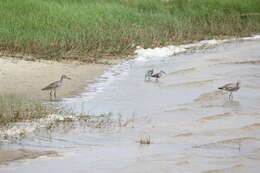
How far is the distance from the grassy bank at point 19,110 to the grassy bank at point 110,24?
5.45 m

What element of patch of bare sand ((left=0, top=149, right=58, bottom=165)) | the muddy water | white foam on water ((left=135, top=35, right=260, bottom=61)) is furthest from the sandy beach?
patch of bare sand ((left=0, top=149, right=58, bottom=165))

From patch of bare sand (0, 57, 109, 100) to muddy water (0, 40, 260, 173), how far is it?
406 mm

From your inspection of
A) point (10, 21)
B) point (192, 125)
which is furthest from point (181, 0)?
point (192, 125)

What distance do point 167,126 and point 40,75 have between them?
4.67 metres

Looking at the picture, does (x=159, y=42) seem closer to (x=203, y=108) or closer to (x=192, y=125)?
(x=203, y=108)

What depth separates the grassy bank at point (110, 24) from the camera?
745 inches

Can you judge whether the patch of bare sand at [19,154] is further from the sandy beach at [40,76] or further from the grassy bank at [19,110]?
the sandy beach at [40,76]

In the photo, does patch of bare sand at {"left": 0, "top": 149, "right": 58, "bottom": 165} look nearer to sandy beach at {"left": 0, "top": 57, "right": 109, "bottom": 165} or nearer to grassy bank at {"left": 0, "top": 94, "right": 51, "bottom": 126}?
grassy bank at {"left": 0, "top": 94, "right": 51, "bottom": 126}

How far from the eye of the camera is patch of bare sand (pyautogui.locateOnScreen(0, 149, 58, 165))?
9.84m

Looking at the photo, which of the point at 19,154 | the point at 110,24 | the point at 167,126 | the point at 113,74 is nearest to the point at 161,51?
the point at 110,24

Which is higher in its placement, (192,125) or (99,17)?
(99,17)

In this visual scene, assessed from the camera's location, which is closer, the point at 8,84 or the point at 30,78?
the point at 8,84

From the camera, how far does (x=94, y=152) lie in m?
10.6

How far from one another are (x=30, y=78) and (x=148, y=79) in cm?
328
